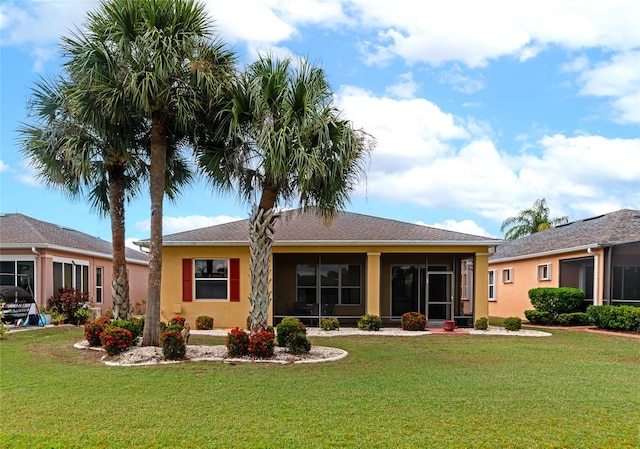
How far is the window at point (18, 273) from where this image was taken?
1822cm

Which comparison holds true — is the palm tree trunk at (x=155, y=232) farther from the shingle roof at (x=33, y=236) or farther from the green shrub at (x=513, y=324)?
the green shrub at (x=513, y=324)

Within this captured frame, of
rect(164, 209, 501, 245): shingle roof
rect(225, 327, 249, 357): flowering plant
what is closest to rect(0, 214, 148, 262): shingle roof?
rect(164, 209, 501, 245): shingle roof

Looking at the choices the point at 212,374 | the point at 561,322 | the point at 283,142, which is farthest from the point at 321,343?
the point at 561,322

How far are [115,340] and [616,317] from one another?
15.4 m

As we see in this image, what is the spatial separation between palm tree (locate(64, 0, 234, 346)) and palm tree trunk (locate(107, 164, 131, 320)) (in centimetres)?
224

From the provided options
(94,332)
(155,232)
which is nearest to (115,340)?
(94,332)

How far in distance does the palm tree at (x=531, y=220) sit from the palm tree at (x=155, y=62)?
31.2 metres

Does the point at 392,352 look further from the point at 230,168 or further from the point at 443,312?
the point at 443,312

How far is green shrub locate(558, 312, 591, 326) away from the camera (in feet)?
60.4

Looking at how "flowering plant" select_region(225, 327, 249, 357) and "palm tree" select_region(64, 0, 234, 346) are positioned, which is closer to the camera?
"palm tree" select_region(64, 0, 234, 346)

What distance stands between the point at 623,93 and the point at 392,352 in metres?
9.49

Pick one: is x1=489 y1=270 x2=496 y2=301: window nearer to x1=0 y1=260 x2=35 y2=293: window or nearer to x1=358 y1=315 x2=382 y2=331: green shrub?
x1=358 y1=315 x2=382 y2=331: green shrub

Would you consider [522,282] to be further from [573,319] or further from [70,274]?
[70,274]

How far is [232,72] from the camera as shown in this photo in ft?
36.3
